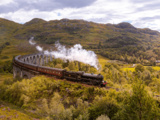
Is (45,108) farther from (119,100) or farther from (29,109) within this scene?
(119,100)

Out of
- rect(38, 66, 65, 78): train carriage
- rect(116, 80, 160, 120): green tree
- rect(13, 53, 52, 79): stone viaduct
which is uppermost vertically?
rect(116, 80, 160, 120): green tree

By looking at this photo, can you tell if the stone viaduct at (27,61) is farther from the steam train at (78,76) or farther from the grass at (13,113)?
the grass at (13,113)

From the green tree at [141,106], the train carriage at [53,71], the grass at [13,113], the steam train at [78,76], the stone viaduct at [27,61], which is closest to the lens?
the green tree at [141,106]

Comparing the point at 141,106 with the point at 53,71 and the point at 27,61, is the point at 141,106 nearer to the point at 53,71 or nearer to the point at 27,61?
the point at 53,71

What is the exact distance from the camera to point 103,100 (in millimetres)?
15367

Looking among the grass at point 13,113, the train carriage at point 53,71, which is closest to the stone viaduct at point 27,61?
the train carriage at point 53,71

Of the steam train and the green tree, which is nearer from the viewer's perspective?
the green tree

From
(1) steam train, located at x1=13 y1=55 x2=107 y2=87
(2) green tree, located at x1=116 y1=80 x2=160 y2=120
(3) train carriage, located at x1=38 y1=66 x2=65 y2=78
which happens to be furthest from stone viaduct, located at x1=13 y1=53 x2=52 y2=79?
(2) green tree, located at x1=116 y1=80 x2=160 y2=120

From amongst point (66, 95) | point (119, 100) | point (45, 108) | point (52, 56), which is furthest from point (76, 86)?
point (52, 56)

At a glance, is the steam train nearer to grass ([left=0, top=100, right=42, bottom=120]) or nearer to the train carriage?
the train carriage

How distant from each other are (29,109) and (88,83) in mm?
12098

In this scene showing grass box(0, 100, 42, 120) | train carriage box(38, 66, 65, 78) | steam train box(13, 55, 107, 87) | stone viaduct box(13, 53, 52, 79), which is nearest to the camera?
grass box(0, 100, 42, 120)

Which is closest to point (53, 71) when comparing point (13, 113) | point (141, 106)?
point (13, 113)

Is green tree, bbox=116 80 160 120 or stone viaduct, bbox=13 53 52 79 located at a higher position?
green tree, bbox=116 80 160 120
